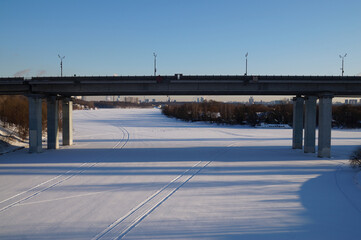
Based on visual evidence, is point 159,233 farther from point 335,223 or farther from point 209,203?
point 335,223

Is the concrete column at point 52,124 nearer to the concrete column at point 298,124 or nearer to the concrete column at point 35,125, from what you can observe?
the concrete column at point 35,125

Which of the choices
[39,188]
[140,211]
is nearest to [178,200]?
[140,211]

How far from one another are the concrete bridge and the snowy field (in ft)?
19.3

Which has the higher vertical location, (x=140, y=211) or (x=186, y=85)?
(x=186, y=85)

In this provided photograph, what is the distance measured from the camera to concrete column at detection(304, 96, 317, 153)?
27.2 meters

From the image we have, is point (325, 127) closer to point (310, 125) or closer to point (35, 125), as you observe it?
point (310, 125)

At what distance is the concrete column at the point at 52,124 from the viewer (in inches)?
1126

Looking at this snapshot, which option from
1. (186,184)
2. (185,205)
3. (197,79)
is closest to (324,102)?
(197,79)

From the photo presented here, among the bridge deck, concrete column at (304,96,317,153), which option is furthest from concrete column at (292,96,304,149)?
the bridge deck

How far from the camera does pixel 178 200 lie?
12023 millimetres

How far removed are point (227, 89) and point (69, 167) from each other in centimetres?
1640

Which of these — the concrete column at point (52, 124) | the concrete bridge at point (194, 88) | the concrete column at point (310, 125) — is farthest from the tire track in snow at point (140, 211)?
the concrete column at point (52, 124)

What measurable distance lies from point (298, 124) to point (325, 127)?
17.0 ft

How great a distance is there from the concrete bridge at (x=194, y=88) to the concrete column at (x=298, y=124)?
5.23 feet
